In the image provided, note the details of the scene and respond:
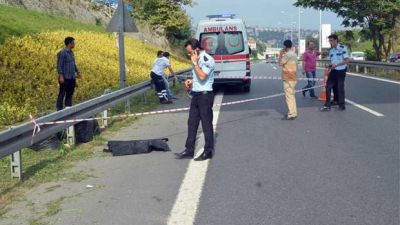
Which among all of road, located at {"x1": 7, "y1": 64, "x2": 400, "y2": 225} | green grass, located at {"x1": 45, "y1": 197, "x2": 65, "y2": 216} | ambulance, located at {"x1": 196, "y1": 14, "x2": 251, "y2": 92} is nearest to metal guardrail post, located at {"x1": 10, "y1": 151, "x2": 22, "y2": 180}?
road, located at {"x1": 7, "y1": 64, "x2": 400, "y2": 225}

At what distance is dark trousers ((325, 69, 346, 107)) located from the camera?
1232cm

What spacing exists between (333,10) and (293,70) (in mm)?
21374

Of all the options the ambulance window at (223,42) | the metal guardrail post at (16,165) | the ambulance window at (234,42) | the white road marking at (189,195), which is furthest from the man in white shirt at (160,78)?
the metal guardrail post at (16,165)

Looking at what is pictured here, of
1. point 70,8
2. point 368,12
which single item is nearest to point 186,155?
point 368,12

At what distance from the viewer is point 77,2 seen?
131 ft

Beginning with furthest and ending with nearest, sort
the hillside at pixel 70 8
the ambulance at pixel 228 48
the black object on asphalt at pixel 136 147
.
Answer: the hillside at pixel 70 8, the ambulance at pixel 228 48, the black object on asphalt at pixel 136 147

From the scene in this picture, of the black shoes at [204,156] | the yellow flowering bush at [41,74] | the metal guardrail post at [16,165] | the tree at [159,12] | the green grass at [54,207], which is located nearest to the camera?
the green grass at [54,207]

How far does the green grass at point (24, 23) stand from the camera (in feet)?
70.9

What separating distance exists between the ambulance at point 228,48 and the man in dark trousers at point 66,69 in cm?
661

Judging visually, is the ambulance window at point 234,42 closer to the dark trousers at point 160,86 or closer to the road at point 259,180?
the dark trousers at point 160,86

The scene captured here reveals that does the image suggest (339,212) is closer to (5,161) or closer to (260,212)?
(260,212)

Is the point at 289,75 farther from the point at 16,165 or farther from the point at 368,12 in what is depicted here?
the point at 368,12

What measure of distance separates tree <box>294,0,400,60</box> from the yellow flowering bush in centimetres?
1288

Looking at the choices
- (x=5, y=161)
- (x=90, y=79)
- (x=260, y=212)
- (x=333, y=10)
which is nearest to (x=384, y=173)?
(x=260, y=212)
